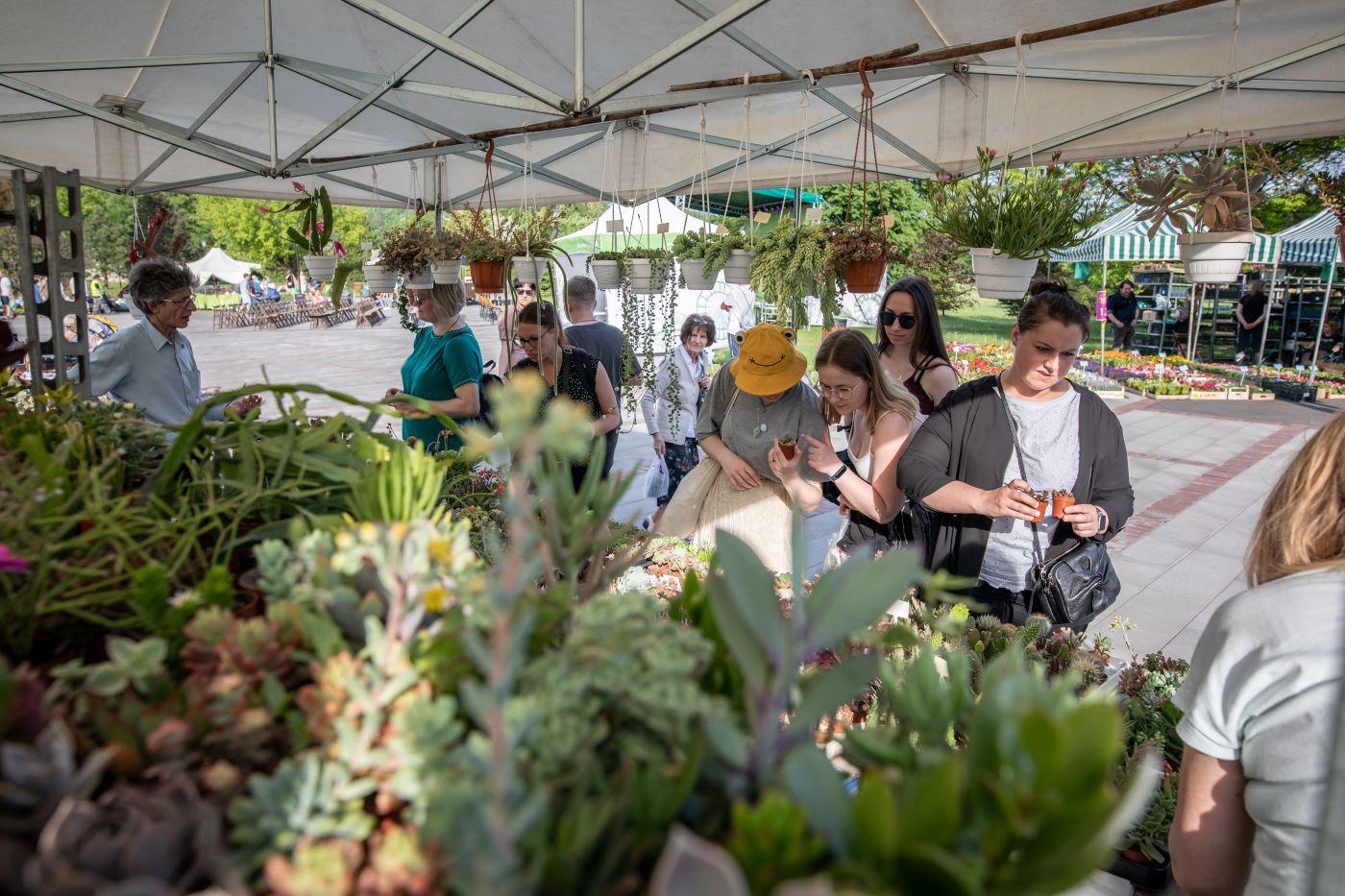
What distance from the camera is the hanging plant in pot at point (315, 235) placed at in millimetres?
4766

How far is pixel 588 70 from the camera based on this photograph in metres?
5.09

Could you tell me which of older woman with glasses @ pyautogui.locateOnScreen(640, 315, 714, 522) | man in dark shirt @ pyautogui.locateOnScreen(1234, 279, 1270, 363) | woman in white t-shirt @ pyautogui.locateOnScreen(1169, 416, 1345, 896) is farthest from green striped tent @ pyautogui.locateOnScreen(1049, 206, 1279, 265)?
woman in white t-shirt @ pyautogui.locateOnScreen(1169, 416, 1345, 896)

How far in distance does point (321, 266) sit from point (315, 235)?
332 mm

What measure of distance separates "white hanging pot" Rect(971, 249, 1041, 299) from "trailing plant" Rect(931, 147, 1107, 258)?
0.13 ft

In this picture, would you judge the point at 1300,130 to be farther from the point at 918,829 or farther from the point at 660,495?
the point at 918,829

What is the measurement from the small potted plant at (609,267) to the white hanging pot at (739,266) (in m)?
0.69

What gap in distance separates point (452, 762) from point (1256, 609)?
130 cm

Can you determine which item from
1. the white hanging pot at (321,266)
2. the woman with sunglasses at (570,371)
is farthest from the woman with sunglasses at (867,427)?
the white hanging pot at (321,266)

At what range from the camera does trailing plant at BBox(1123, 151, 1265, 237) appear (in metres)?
3.63

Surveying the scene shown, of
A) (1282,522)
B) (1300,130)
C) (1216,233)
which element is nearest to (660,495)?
(1216,233)

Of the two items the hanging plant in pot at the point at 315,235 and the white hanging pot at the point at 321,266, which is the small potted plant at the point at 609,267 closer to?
the hanging plant in pot at the point at 315,235

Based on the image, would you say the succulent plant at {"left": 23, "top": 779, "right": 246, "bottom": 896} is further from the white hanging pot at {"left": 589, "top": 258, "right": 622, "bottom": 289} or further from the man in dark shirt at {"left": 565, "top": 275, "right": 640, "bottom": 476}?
the man in dark shirt at {"left": 565, "top": 275, "right": 640, "bottom": 476}

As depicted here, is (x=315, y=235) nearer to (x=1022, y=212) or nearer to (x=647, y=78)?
(x=647, y=78)

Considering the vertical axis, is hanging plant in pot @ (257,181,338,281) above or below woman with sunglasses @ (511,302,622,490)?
above
